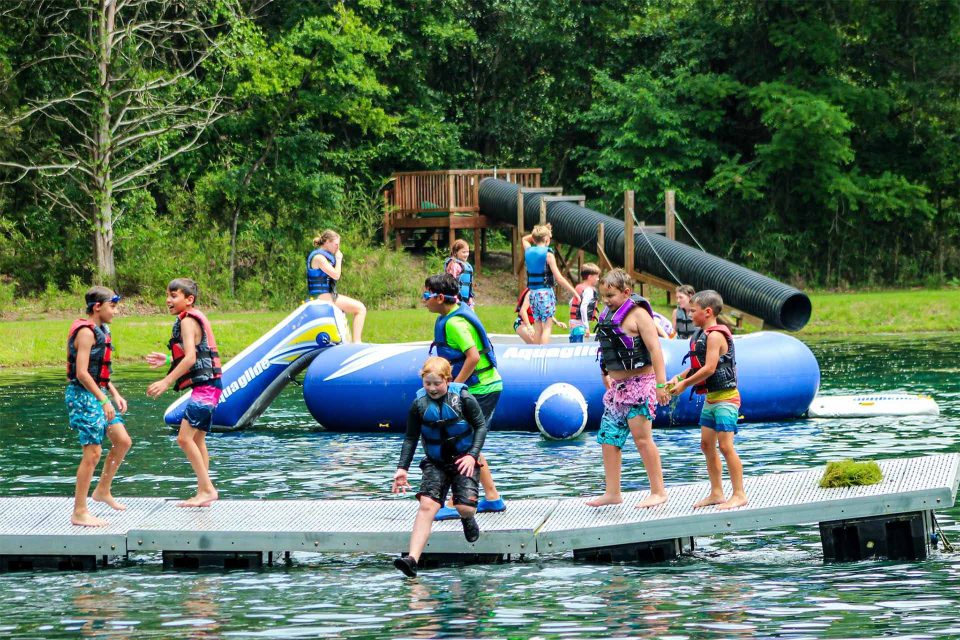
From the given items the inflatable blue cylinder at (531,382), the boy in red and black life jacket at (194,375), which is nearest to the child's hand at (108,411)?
the boy in red and black life jacket at (194,375)

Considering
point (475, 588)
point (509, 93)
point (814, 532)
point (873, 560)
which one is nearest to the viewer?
point (475, 588)

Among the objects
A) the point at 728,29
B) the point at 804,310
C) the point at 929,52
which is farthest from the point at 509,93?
the point at 804,310

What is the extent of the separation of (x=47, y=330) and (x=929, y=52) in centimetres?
2378

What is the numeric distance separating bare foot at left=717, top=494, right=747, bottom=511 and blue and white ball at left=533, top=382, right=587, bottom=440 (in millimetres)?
5703

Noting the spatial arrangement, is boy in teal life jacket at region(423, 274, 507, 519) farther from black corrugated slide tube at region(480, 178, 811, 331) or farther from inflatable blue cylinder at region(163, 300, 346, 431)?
black corrugated slide tube at region(480, 178, 811, 331)

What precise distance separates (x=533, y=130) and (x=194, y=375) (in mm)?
32546

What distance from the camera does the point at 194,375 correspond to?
10617 mm

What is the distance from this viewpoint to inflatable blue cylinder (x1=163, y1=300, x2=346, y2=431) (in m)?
16.7

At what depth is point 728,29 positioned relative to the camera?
39.7 m

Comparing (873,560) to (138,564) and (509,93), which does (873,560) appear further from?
(509,93)

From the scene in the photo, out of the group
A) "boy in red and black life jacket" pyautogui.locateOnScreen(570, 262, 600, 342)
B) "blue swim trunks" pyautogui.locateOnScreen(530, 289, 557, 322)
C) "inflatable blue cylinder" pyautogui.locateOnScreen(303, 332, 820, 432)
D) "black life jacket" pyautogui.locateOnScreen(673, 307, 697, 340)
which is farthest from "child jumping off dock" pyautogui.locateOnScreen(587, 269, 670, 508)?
"boy in red and black life jacket" pyautogui.locateOnScreen(570, 262, 600, 342)

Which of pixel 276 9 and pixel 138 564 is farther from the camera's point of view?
pixel 276 9

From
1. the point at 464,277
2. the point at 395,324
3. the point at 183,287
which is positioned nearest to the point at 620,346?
the point at 183,287

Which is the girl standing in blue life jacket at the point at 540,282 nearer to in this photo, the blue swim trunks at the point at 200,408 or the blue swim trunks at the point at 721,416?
the blue swim trunks at the point at 200,408
